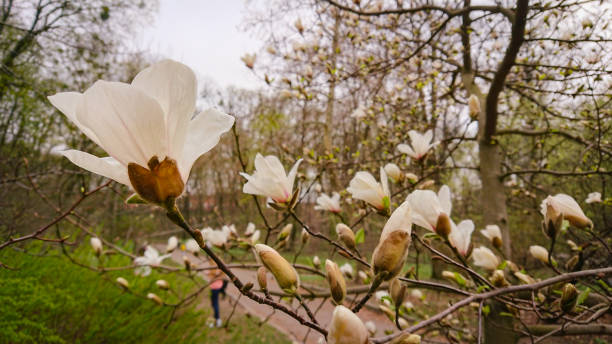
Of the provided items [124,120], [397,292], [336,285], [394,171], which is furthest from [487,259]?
[124,120]

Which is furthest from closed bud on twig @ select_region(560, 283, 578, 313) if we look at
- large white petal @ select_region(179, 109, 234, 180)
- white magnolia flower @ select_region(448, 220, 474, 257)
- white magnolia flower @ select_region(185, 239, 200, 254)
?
white magnolia flower @ select_region(185, 239, 200, 254)

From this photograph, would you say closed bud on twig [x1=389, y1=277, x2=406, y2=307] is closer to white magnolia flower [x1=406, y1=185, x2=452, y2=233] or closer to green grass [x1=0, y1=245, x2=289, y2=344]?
white magnolia flower [x1=406, y1=185, x2=452, y2=233]

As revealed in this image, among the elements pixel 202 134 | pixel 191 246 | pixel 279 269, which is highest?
pixel 202 134

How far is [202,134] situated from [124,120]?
0.36 feet

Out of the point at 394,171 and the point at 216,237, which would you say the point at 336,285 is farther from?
the point at 216,237

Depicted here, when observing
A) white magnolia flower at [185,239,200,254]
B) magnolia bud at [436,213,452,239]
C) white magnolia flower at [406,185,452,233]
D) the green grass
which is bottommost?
the green grass

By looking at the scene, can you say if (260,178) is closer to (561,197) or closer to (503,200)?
(561,197)

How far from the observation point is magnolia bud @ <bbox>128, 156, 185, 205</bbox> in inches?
17.1

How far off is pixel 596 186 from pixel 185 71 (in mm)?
5909

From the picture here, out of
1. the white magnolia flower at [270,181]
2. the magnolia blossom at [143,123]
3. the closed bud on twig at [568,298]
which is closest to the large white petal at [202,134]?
the magnolia blossom at [143,123]

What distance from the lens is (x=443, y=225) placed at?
82 centimetres

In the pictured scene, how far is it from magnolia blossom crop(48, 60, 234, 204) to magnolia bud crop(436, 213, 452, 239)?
2.19ft

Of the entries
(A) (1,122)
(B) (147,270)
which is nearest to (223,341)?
(B) (147,270)

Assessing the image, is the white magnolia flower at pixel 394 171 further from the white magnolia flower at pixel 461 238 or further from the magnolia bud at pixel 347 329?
the magnolia bud at pixel 347 329
